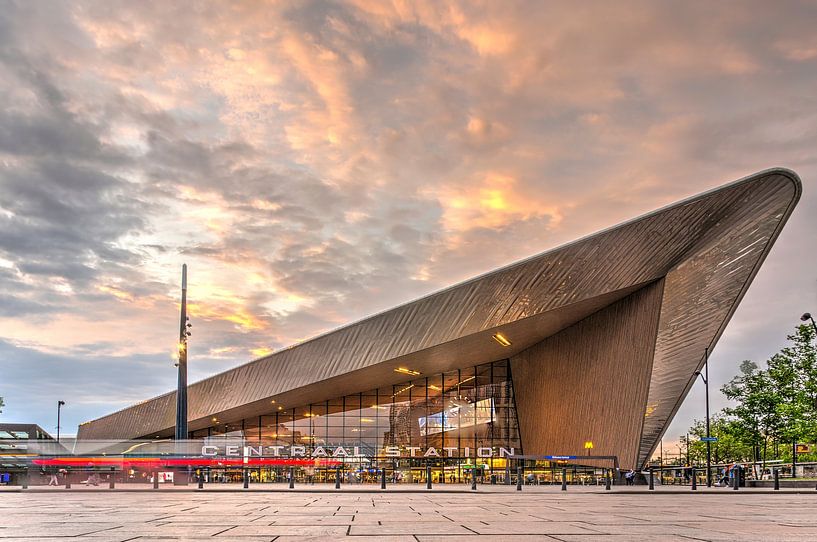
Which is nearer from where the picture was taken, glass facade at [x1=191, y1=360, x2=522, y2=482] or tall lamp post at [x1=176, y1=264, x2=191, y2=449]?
tall lamp post at [x1=176, y1=264, x2=191, y2=449]

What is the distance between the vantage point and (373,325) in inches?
1492

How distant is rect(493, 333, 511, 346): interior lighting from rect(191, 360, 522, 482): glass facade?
6.49 metres

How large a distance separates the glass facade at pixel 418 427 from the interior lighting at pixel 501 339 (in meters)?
6.49

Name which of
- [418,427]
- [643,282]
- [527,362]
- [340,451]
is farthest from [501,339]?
[340,451]

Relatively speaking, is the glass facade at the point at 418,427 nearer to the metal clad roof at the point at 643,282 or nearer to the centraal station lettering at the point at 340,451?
the centraal station lettering at the point at 340,451

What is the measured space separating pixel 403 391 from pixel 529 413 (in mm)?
7926

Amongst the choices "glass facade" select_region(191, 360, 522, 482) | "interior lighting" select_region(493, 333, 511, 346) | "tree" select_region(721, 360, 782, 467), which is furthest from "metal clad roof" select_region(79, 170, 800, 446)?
"tree" select_region(721, 360, 782, 467)

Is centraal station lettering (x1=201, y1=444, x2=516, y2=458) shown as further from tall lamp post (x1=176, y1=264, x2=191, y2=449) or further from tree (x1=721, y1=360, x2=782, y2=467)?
tree (x1=721, y1=360, x2=782, y2=467)

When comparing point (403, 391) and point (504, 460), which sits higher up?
point (403, 391)

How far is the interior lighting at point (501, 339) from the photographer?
36.2m

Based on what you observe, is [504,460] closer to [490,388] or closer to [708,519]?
[490,388]

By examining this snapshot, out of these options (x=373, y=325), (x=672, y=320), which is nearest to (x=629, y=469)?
(x=672, y=320)

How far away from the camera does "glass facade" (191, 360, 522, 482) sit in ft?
145

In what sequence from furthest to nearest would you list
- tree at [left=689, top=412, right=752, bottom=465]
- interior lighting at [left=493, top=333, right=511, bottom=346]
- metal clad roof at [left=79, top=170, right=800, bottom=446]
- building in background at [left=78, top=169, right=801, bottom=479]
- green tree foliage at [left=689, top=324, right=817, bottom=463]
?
tree at [left=689, top=412, right=752, bottom=465]
green tree foliage at [left=689, top=324, right=817, bottom=463]
interior lighting at [left=493, top=333, right=511, bottom=346]
building in background at [left=78, top=169, right=801, bottom=479]
metal clad roof at [left=79, top=170, right=800, bottom=446]
